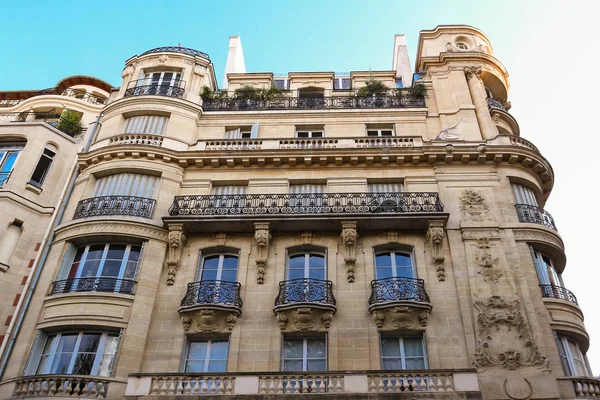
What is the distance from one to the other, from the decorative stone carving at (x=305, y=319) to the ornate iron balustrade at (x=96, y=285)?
431cm

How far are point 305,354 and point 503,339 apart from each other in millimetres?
5049

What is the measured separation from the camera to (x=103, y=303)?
1299 cm

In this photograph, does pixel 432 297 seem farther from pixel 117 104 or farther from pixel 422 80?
pixel 117 104

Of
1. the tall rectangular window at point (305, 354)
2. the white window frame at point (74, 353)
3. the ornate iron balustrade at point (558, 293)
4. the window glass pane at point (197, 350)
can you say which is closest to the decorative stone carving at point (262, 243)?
the tall rectangular window at point (305, 354)

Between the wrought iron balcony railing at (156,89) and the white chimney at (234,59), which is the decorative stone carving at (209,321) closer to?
the wrought iron balcony railing at (156,89)

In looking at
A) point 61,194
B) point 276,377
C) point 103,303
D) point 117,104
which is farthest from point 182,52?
point 276,377

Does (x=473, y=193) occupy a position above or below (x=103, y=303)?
above

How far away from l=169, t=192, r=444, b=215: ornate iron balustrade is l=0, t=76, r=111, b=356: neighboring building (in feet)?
14.8

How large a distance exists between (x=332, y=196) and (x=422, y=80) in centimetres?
778

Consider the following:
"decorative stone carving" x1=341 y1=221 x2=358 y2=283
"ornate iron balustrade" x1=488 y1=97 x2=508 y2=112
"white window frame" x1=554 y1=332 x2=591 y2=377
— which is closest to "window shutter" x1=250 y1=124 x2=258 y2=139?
"decorative stone carving" x1=341 y1=221 x2=358 y2=283

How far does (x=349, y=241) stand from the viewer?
14.2 meters

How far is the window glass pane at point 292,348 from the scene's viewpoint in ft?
41.3

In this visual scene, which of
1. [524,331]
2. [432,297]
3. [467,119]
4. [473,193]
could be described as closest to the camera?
[524,331]

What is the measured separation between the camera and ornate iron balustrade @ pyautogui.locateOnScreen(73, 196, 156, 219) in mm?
14969
